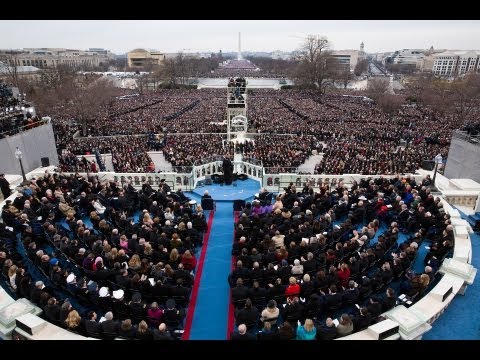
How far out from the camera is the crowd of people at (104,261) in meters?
7.48

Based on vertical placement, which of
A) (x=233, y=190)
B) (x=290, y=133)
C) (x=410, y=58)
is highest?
(x=410, y=58)

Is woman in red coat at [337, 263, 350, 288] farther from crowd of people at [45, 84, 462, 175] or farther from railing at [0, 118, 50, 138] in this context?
railing at [0, 118, 50, 138]

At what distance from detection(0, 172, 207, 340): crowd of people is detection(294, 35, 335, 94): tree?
221 feet

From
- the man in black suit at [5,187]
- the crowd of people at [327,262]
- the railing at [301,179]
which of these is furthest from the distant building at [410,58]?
the man in black suit at [5,187]

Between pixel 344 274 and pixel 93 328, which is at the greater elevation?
pixel 344 274

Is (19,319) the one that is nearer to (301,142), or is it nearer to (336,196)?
(336,196)

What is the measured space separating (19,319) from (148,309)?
8.46ft

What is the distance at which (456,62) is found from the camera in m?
137

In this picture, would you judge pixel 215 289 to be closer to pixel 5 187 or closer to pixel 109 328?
pixel 109 328

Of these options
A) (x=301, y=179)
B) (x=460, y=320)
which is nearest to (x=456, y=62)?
(x=301, y=179)

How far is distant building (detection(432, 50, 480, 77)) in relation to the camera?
13600 cm

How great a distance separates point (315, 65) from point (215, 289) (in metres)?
75.2
